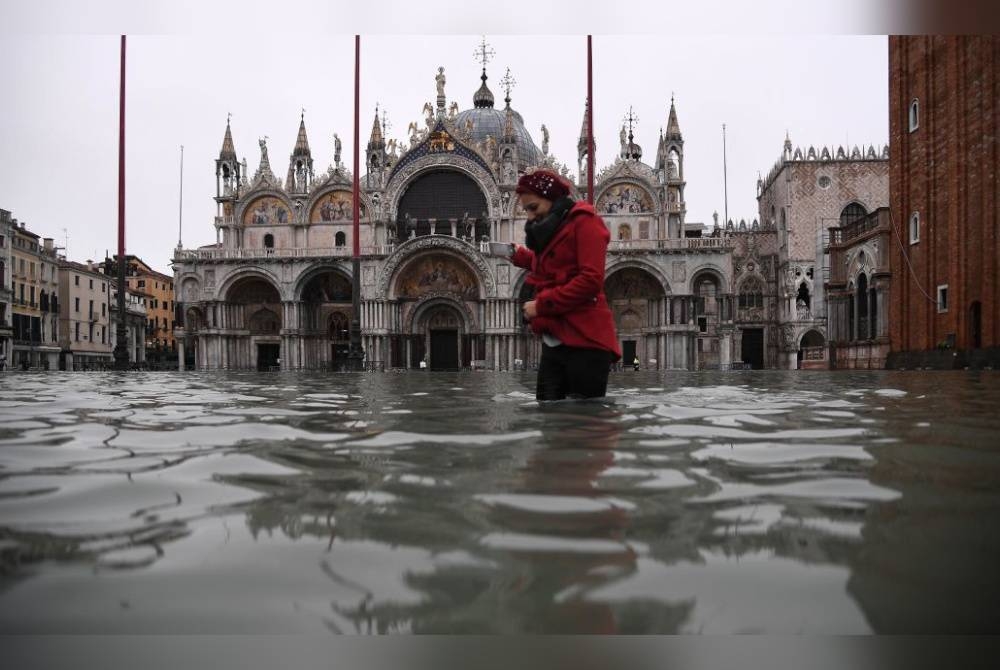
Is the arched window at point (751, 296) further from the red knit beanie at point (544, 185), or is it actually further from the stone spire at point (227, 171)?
the red knit beanie at point (544, 185)

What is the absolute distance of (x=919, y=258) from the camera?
19812 millimetres

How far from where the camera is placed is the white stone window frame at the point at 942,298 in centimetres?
1869

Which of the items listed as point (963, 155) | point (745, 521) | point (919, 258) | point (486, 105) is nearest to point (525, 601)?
point (745, 521)

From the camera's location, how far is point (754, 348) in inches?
1773

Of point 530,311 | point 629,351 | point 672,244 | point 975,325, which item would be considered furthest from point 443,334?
point 530,311

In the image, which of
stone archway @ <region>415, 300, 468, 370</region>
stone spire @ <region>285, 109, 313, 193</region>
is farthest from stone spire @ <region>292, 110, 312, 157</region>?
stone archway @ <region>415, 300, 468, 370</region>

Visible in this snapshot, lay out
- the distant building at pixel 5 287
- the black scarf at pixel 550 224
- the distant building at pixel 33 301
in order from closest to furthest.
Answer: the black scarf at pixel 550 224, the distant building at pixel 5 287, the distant building at pixel 33 301

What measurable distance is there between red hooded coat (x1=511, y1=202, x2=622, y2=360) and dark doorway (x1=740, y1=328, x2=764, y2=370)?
4181 cm

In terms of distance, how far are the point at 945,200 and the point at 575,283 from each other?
1771 centimetres

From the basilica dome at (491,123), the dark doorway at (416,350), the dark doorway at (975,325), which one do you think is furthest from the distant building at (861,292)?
the basilica dome at (491,123)

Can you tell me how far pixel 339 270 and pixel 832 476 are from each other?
37.4 metres

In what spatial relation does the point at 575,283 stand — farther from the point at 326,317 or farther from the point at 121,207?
the point at 326,317

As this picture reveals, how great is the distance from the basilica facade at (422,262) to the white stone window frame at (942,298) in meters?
17.4

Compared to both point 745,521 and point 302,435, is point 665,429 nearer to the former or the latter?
point 302,435
